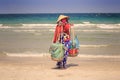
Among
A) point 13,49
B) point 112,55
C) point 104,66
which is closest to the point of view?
point 104,66

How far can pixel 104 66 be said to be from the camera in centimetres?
1141

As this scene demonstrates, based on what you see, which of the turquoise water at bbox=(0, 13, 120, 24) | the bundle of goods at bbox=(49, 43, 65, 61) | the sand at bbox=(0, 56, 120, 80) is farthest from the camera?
the turquoise water at bbox=(0, 13, 120, 24)

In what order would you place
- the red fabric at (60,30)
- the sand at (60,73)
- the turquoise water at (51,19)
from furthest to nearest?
the turquoise water at (51,19) → the red fabric at (60,30) → the sand at (60,73)

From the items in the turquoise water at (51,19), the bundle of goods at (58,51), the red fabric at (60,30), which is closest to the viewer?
the bundle of goods at (58,51)

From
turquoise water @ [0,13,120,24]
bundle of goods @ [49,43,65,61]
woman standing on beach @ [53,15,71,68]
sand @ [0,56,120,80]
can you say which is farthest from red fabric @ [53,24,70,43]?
turquoise water @ [0,13,120,24]

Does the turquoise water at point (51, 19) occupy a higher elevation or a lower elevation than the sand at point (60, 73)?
lower

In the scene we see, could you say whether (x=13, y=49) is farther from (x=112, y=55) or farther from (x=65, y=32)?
(x=65, y=32)

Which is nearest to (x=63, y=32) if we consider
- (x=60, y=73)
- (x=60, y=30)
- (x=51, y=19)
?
(x=60, y=30)

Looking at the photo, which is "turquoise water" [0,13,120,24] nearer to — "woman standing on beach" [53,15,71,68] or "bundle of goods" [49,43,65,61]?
"woman standing on beach" [53,15,71,68]

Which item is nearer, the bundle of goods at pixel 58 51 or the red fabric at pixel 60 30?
the bundle of goods at pixel 58 51

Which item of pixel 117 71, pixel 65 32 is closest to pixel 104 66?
pixel 117 71

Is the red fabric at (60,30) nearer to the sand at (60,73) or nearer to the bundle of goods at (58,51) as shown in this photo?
the bundle of goods at (58,51)

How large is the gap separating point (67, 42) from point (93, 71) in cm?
102

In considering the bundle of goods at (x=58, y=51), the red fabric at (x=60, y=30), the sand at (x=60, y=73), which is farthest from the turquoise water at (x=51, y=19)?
the bundle of goods at (x=58, y=51)
